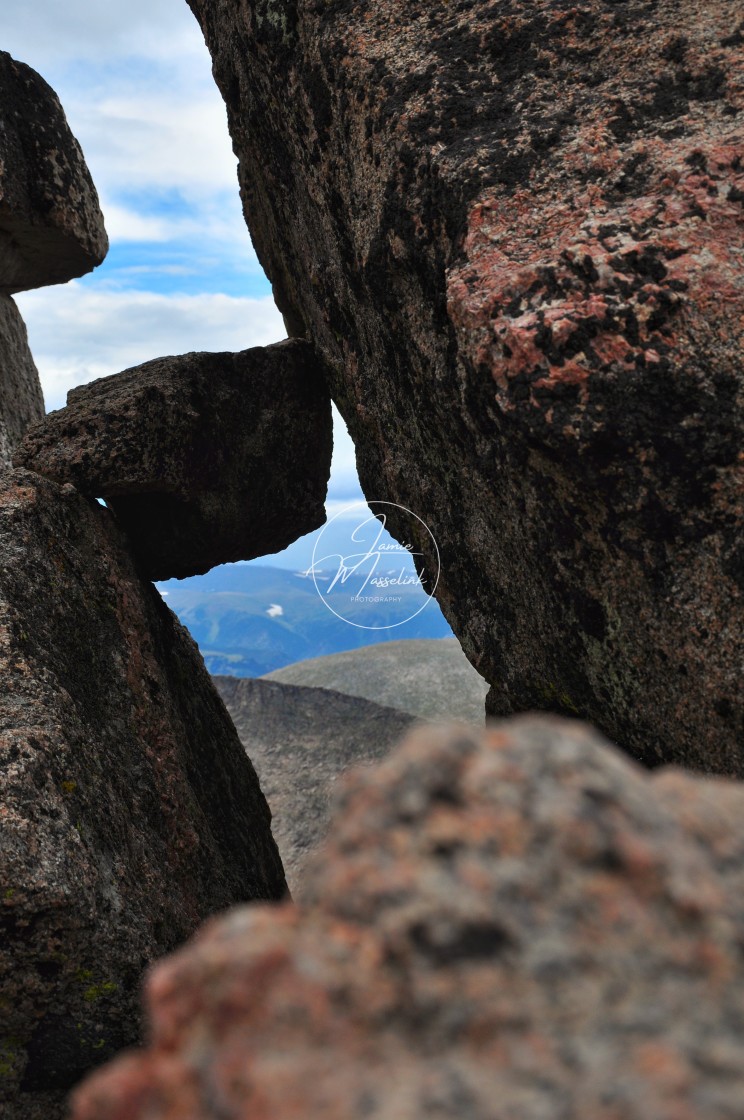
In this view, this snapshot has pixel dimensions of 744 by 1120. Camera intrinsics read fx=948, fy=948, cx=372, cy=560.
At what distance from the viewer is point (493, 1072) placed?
1375mm

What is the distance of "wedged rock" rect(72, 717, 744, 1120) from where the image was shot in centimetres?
135

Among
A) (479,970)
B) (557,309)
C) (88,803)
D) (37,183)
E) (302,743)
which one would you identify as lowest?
(302,743)

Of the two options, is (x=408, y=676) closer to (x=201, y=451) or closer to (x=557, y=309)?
(x=201, y=451)

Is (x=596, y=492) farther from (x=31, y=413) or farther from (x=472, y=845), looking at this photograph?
(x=31, y=413)

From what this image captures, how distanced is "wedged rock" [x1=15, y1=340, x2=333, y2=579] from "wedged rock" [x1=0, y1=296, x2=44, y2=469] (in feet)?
4.99

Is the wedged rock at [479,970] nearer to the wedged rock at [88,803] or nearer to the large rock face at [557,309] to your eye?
the large rock face at [557,309]

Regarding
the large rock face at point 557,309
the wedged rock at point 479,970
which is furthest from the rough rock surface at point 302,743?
the wedged rock at point 479,970

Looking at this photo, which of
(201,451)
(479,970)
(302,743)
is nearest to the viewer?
(479,970)

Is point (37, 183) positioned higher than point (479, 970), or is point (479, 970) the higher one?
point (37, 183)

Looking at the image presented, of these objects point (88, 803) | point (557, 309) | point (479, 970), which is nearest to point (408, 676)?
point (88, 803)

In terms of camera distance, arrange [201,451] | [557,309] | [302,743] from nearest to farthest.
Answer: [557,309] → [201,451] → [302,743]

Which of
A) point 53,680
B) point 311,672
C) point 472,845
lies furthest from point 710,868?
point 311,672

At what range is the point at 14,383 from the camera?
Answer: 9.23 meters

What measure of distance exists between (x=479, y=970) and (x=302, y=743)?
14.5m
